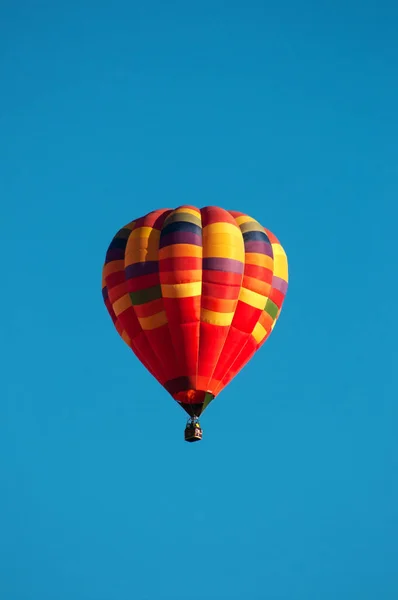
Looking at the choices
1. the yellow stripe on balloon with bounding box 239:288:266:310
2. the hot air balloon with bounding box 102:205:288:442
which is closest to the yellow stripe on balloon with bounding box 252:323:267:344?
the hot air balloon with bounding box 102:205:288:442

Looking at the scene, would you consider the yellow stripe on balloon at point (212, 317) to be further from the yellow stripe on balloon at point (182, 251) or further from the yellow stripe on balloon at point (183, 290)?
the yellow stripe on balloon at point (182, 251)

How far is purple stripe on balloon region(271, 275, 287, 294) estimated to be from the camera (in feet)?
113

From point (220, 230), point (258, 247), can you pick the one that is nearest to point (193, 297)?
point (220, 230)

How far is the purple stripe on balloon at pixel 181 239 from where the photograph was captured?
33438mm

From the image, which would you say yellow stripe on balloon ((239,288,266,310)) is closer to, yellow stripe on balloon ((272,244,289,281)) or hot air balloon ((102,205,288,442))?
hot air balloon ((102,205,288,442))

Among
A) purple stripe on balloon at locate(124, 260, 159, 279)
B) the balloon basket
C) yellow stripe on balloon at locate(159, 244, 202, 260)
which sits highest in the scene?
yellow stripe on balloon at locate(159, 244, 202, 260)

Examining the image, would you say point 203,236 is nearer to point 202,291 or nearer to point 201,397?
point 202,291

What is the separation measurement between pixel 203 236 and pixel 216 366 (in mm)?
2749

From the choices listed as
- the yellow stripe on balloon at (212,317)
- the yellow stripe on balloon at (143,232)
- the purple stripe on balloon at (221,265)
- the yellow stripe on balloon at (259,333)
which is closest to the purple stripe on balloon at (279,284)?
the yellow stripe on balloon at (259,333)

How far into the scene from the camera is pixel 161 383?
110 feet

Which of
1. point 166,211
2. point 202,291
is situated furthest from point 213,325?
point 166,211

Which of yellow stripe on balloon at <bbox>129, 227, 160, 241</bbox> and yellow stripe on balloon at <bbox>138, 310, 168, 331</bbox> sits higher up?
yellow stripe on balloon at <bbox>129, 227, 160, 241</bbox>

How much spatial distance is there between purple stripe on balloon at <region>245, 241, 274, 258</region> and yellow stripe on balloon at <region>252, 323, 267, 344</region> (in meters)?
1.54

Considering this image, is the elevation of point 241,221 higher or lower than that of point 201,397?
higher
